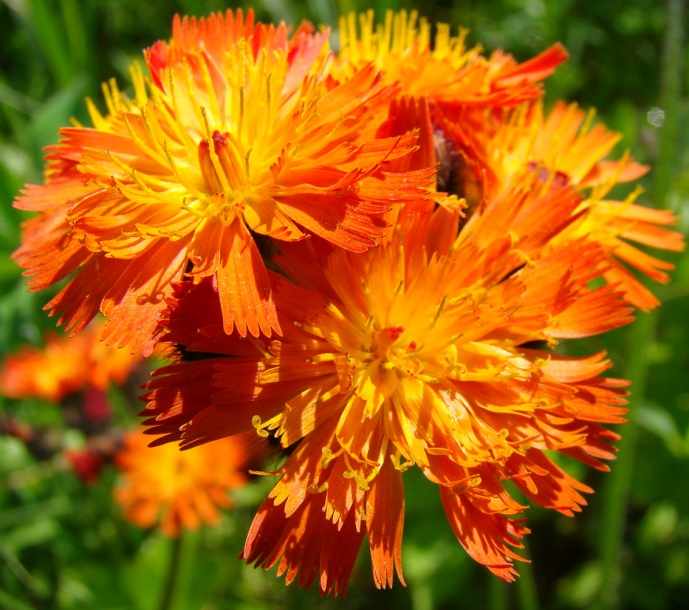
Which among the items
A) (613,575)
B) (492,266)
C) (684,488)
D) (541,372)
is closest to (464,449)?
(541,372)

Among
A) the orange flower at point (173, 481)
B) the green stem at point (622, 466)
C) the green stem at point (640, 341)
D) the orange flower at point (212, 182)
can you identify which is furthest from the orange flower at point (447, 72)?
the orange flower at point (173, 481)

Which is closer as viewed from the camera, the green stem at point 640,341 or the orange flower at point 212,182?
the orange flower at point 212,182

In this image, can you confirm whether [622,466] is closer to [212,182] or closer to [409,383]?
[409,383]

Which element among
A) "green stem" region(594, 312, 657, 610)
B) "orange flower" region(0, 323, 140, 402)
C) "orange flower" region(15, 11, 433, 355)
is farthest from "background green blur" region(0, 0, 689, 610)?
"orange flower" region(15, 11, 433, 355)

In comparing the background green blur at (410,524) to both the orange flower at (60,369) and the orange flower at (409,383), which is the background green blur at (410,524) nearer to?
the orange flower at (60,369)

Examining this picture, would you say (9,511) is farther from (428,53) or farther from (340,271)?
(428,53)

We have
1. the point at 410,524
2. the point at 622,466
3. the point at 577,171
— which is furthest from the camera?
the point at 410,524

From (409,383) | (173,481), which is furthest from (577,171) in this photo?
(173,481)
